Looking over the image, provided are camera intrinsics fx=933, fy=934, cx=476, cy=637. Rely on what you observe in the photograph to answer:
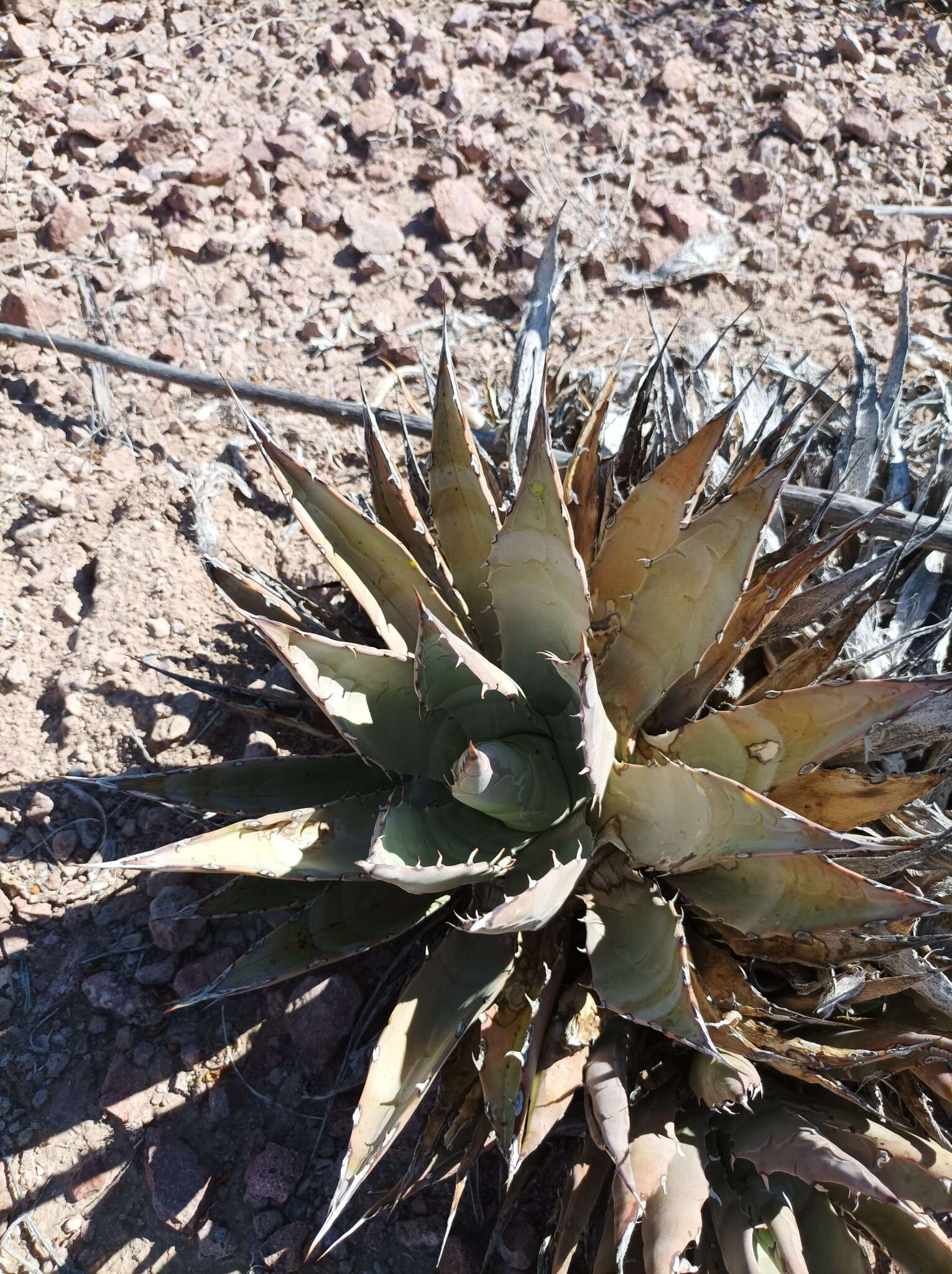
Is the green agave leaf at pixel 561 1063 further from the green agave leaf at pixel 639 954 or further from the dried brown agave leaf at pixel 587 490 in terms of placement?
the dried brown agave leaf at pixel 587 490

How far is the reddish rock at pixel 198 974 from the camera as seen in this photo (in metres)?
2.04

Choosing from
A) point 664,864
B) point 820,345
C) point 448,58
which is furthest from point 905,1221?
point 448,58

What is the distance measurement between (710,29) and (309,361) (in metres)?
2.22

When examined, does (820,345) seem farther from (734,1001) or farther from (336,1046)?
(336,1046)

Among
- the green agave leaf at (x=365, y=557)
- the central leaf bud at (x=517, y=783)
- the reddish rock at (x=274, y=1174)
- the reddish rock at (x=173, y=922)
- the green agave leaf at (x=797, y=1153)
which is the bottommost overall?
the reddish rock at (x=274, y=1174)

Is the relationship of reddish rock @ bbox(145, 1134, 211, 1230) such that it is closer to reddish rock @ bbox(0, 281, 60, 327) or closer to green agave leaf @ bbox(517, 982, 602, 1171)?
green agave leaf @ bbox(517, 982, 602, 1171)

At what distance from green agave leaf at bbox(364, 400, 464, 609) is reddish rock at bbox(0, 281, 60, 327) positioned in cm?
172

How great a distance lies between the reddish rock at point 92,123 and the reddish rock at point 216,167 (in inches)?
14.9

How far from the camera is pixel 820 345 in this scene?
10.3ft

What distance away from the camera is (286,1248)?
181cm

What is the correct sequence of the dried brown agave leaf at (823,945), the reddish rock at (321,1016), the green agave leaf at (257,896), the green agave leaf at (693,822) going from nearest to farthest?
the green agave leaf at (693,822) < the dried brown agave leaf at (823,945) < the green agave leaf at (257,896) < the reddish rock at (321,1016)

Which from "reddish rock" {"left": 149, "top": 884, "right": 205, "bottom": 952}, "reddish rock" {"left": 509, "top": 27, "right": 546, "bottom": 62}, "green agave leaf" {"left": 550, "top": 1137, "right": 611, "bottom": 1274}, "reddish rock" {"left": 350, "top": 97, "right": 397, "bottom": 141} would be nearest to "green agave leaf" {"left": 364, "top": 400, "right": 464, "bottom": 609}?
"reddish rock" {"left": 149, "top": 884, "right": 205, "bottom": 952}

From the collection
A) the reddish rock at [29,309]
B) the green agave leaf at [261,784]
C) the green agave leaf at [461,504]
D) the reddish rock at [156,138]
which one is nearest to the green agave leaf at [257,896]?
the green agave leaf at [261,784]

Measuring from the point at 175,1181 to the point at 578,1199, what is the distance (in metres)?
0.83
